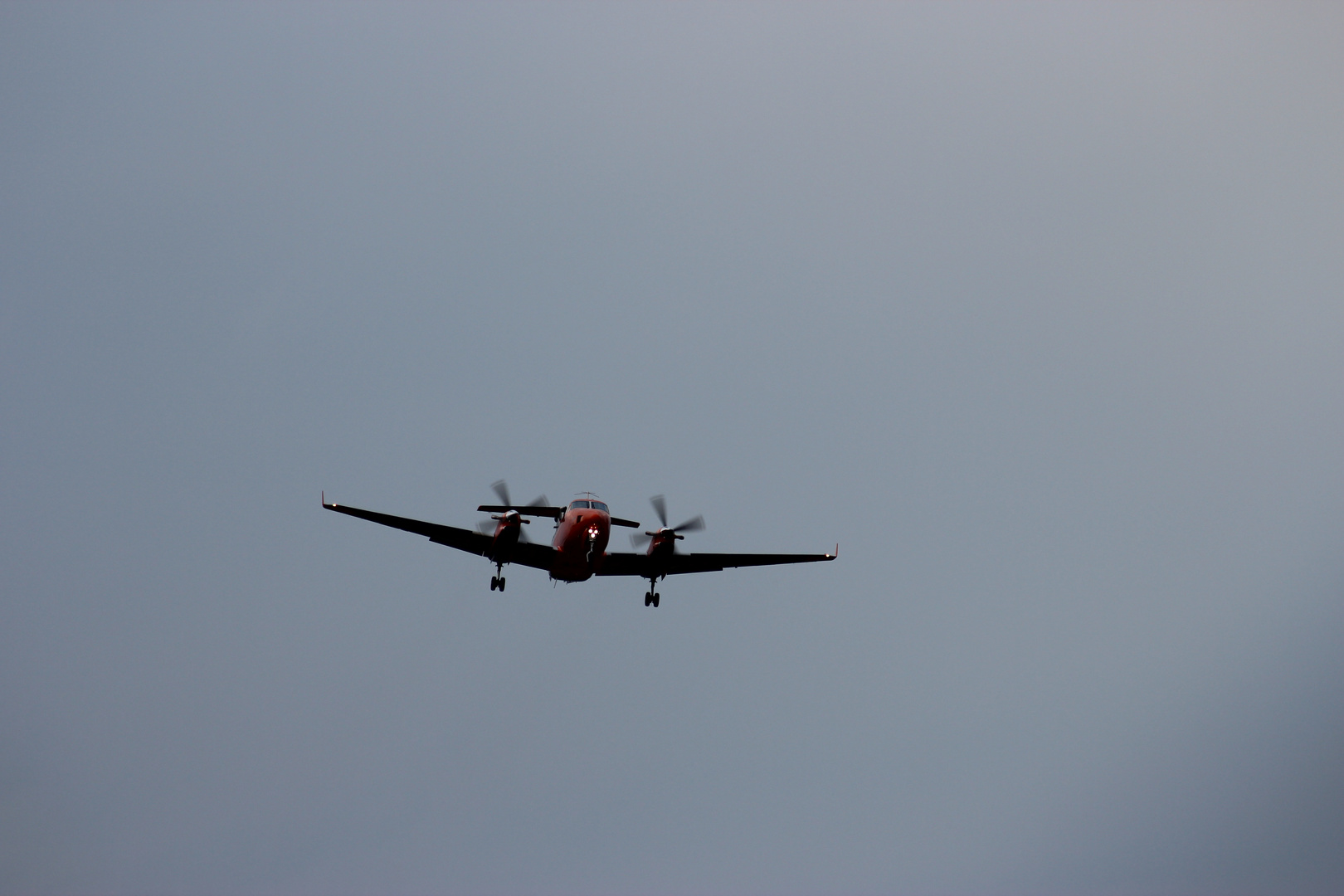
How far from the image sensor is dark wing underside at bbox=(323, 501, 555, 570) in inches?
1754

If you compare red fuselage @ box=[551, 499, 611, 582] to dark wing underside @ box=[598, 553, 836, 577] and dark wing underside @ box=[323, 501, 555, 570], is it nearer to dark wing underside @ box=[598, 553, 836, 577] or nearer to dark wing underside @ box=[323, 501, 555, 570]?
dark wing underside @ box=[323, 501, 555, 570]

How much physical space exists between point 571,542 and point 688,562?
6.72m

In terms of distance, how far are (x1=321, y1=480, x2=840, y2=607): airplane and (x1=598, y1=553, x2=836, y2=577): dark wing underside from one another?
4 centimetres

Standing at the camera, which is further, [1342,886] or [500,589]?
[1342,886]

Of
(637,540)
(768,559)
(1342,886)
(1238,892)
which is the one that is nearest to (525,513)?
(637,540)

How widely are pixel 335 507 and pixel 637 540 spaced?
12.7 metres

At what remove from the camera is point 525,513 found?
43656 millimetres

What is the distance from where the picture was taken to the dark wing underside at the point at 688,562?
46562 mm

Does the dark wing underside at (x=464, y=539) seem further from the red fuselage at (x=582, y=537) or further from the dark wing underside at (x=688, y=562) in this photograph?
the dark wing underside at (x=688, y=562)

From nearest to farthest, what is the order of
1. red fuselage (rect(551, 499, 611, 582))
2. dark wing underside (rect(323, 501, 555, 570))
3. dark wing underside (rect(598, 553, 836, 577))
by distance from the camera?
red fuselage (rect(551, 499, 611, 582)), dark wing underside (rect(323, 501, 555, 570)), dark wing underside (rect(598, 553, 836, 577))

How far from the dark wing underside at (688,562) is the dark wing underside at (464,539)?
3.37 meters

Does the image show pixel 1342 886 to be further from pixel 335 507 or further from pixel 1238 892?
Answer: pixel 335 507

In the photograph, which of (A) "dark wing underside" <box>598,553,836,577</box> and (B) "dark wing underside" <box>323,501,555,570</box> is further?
(A) "dark wing underside" <box>598,553,836,577</box>

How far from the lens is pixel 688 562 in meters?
47.1
